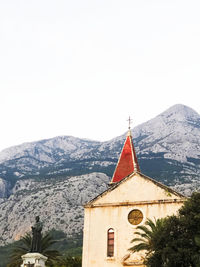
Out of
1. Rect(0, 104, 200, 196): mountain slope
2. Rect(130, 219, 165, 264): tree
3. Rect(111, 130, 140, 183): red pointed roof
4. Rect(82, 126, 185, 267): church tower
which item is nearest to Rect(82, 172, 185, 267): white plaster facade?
Rect(82, 126, 185, 267): church tower

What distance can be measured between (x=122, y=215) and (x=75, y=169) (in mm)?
87872

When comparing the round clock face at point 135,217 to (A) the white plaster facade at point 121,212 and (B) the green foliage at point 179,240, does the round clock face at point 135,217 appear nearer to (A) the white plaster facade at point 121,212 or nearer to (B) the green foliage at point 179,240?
(A) the white plaster facade at point 121,212

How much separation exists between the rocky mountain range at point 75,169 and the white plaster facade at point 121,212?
1976 inches

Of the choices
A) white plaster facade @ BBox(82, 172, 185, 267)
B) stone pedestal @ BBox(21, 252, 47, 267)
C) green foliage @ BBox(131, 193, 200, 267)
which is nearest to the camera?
stone pedestal @ BBox(21, 252, 47, 267)

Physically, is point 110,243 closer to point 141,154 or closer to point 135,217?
point 135,217

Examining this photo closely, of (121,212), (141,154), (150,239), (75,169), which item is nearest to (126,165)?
(121,212)

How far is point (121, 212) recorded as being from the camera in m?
29.2

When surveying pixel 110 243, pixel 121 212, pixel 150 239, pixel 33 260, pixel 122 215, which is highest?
pixel 121 212

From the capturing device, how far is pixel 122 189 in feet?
98.0

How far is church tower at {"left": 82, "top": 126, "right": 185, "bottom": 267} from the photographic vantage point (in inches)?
1097

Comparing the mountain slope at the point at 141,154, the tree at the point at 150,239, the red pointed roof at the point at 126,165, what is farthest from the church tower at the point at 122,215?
the mountain slope at the point at 141,154

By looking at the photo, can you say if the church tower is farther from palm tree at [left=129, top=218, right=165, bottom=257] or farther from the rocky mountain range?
the rocky mountain range

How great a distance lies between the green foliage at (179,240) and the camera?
2038cm

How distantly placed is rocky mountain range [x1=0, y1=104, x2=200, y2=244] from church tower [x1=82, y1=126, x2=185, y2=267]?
5024cm
